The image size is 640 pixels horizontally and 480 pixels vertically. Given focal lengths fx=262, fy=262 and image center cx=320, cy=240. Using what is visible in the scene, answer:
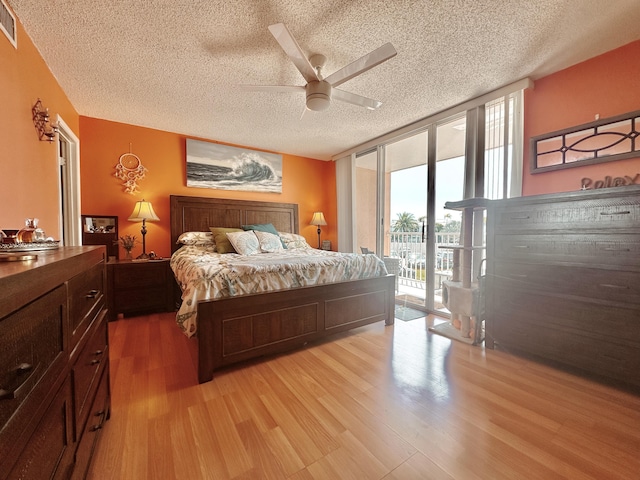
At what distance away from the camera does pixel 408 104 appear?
291 cm

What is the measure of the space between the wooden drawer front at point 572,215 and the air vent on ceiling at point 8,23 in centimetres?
360

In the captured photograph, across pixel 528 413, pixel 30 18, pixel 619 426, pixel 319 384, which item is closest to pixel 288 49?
pixel 30 18

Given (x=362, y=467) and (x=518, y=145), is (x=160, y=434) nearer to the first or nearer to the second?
(x=362, y=467)

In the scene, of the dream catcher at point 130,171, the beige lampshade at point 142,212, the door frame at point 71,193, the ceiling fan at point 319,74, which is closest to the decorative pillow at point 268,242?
the beige lampshade at point 142,212

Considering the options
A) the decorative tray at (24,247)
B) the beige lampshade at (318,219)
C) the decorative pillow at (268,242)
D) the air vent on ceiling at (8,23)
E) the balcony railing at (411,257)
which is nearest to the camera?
the decorative tray at (24,247)

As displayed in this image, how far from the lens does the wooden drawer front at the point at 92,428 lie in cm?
90

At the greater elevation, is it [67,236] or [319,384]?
[67,236]

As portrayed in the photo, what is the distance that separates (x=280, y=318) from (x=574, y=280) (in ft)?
7.15

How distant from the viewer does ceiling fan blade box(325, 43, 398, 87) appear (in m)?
1.70

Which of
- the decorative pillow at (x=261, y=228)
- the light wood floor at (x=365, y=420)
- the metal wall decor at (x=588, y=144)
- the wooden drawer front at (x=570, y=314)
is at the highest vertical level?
the metal wall decor at (x=588, y=144)

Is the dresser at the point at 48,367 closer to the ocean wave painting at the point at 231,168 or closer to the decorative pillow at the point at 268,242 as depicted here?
the decorative pillow at the point at 268,242

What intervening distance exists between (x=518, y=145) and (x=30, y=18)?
3.94 metres

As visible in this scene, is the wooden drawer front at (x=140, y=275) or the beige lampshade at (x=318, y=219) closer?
the wooden drawer front at (x=140, y=275)

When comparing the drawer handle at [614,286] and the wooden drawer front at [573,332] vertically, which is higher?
the drawer handle at [614,286]
